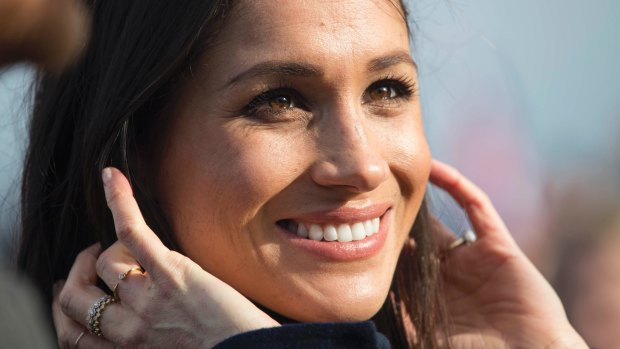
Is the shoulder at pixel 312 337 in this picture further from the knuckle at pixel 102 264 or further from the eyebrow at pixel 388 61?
the eyebrow at pixel 388 61

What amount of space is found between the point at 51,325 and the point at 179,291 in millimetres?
578

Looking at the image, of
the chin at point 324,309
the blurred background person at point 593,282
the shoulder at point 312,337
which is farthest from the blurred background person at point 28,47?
the blurred background person at point 593,282

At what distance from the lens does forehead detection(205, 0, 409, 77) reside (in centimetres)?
260

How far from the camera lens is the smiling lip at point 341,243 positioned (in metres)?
2.69

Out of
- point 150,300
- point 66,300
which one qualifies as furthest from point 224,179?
point 66,300

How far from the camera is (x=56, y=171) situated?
9.89 ft

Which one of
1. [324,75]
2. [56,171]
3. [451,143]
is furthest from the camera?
[451,143]

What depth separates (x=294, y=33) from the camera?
8.53ft

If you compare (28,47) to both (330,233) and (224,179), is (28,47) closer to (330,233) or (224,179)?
(224,179)

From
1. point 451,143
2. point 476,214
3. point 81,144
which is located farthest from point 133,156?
point 451,143

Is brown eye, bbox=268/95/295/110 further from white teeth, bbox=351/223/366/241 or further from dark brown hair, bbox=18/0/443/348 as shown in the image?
white teeth, bbox=351/223/366/241

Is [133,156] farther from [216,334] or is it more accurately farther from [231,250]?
[216,334]

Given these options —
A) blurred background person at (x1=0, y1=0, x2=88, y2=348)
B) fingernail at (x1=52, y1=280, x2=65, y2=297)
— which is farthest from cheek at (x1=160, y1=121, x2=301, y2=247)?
blurred background person at (x1=0, y1=0, x2=88, y2=348)

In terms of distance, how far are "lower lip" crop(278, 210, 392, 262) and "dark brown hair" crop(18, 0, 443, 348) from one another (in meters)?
0.39
